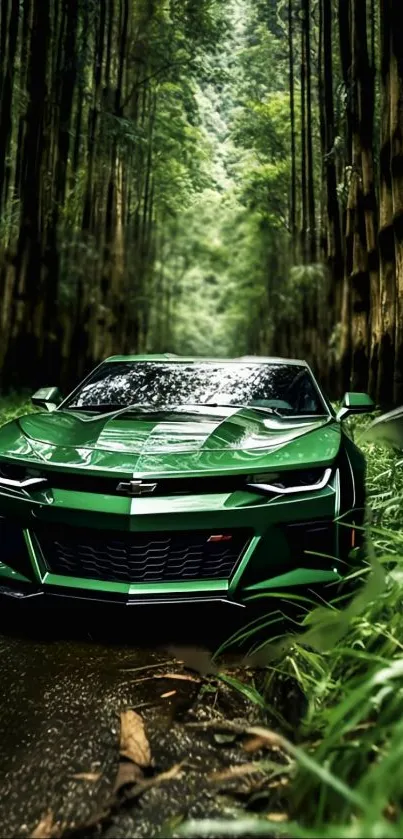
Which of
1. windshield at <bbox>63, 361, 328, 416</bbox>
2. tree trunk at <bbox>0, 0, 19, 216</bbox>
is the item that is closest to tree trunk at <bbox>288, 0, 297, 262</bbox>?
tree trunk at <bbox>0, 0, 19, 216</bbox>

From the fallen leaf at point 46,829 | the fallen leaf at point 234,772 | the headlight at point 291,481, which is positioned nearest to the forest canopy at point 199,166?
the headlight at point 291,481

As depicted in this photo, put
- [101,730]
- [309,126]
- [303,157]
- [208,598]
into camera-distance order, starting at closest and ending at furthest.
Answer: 1. [101,730]
2. [208,598]
3. [309,126]
4. [303,157]

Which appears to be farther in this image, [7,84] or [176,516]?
[7,84]

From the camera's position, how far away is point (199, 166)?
28.2m

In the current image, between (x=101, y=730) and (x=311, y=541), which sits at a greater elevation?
(x=311, y=541)

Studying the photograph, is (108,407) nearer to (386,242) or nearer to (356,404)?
(356,404)

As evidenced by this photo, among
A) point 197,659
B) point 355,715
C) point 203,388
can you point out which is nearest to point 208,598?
point 197,659

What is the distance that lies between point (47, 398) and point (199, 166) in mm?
25939

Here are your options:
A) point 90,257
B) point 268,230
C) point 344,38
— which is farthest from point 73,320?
point 268,230

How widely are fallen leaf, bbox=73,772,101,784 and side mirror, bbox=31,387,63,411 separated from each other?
279 centimetres

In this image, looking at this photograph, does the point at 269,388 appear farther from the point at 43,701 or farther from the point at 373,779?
the point at 373,779

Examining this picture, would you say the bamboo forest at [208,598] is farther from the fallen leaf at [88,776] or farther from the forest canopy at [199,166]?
the forest canopy at [199,166]

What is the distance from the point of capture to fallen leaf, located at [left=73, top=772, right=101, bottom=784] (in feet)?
5.94

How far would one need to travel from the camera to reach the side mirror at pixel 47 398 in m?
4.38
